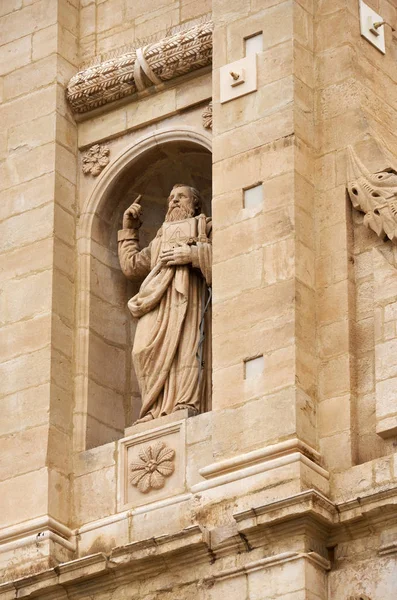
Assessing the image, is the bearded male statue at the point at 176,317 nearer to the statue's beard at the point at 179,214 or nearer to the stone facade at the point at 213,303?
the statue's beard at the point at 179,214

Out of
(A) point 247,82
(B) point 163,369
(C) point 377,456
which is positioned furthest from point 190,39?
(C) point 377,456

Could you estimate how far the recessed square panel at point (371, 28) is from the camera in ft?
65.8

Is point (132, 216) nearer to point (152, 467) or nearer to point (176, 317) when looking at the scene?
point (176, 317)

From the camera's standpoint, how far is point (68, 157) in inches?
825

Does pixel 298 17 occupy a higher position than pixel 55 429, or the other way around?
pixel 298 17

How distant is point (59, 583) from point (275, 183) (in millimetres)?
3595

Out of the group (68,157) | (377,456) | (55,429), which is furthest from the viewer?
(68,157)

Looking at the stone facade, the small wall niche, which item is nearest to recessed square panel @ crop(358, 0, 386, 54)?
the stone facade

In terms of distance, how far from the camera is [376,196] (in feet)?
61.9

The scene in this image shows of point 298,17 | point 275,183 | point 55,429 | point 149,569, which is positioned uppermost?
point 298,17

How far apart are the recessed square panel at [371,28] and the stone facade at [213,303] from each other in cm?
13

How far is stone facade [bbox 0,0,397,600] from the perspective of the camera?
17984 millimetres

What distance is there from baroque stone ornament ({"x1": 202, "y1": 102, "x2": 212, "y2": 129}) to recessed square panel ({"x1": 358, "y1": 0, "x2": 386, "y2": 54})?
1461 mm

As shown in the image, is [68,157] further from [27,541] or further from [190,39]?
[27,541]
